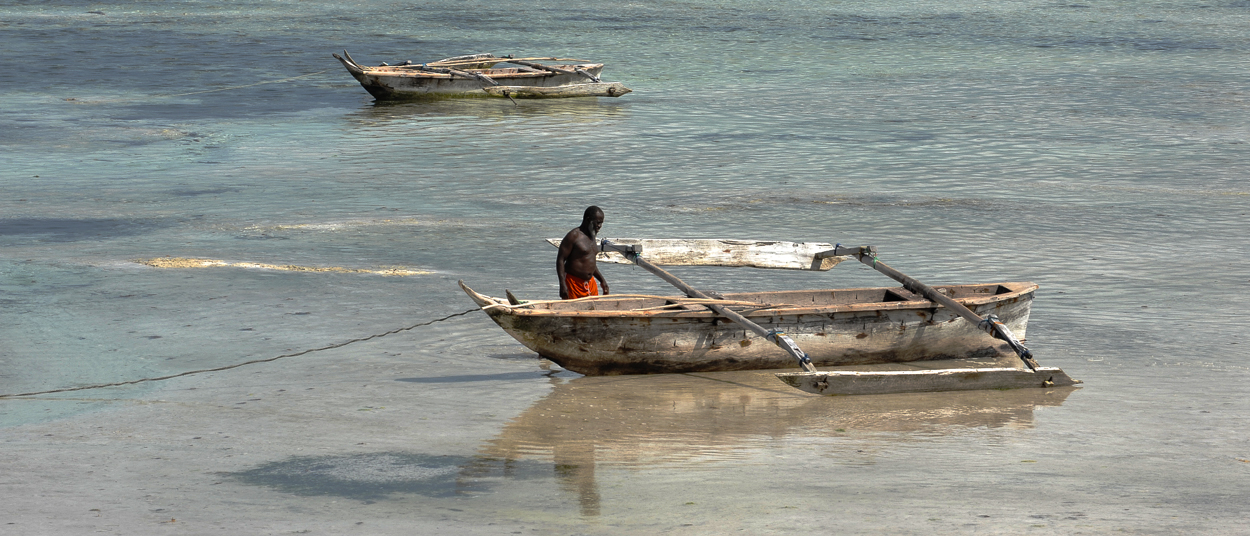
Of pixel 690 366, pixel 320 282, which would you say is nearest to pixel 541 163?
pixel 320 282

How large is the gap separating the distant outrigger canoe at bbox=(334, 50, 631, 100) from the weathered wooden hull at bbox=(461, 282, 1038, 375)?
18.9 meters

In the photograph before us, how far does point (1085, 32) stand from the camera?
138 ft

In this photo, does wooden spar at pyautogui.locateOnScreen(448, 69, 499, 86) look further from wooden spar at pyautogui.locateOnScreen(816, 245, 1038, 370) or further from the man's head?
wooden spar at pyautogui.locateOnScreen(816, 245, 1038, 370)

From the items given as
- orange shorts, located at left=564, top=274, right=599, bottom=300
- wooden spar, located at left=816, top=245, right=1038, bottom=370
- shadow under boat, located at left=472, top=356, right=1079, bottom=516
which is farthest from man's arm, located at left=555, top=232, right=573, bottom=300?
wooden spar, located at left=816, top=245, right=1038, bottom=370

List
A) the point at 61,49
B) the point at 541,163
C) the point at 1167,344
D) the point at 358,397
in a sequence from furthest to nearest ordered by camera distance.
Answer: the point at 61,49, the point at 541,163, the point at 1167,344, the point at 358,397

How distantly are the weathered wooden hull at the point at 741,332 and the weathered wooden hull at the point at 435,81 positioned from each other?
19112mm

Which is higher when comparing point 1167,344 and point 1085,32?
point 1085,32

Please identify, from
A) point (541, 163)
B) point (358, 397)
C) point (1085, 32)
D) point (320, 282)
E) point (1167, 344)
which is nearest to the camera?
point (358, 397)

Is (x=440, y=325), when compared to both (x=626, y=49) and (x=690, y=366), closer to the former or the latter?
(x=690, y=366)

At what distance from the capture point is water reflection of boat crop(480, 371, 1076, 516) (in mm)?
8273

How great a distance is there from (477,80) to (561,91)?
205 centimetres

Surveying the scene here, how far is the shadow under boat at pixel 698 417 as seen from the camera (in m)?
8.24

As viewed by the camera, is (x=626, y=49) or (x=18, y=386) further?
(x=626, y=49)

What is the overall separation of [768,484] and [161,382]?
4786 millimetres
